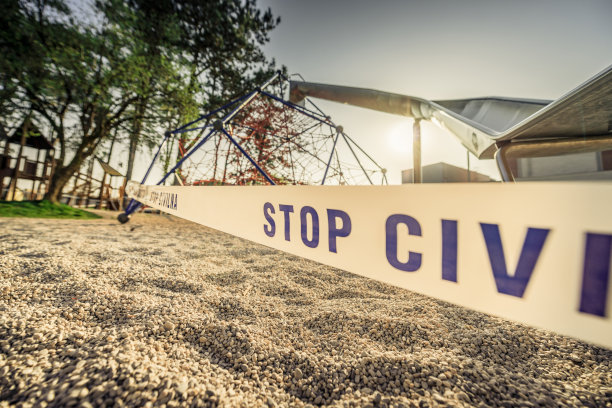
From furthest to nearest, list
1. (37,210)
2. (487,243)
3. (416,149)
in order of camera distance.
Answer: (37,210) → (416,149) → (487,243)

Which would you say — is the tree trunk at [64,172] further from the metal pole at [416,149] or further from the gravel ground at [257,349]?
the metal pole at [416,149]

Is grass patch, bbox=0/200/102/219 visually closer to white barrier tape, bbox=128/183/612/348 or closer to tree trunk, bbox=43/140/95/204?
tree trunk, bbox=43/140/95/204

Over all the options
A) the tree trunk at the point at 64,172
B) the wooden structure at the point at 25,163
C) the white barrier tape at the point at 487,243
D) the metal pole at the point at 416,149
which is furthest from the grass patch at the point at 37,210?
the metal pole at the point at 416,149

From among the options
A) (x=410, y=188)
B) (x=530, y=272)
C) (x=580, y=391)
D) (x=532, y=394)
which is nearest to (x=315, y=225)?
(x=410, y=188)

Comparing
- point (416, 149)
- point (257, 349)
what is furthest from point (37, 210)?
point (416, 149)

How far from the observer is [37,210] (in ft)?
17.3

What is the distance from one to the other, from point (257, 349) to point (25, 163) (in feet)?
45.1

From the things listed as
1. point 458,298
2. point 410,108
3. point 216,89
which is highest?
point 216,89

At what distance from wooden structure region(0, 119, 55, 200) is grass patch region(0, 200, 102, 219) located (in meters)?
2.07

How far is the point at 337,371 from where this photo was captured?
0.79m

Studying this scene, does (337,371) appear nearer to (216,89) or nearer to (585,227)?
(585,227)

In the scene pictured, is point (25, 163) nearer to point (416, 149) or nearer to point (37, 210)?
point (37, 210)

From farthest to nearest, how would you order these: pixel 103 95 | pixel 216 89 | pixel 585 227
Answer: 1. pixel 216 89
2. pixel 103 95
3. pixel 585 227

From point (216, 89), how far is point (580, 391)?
964 centimetres
